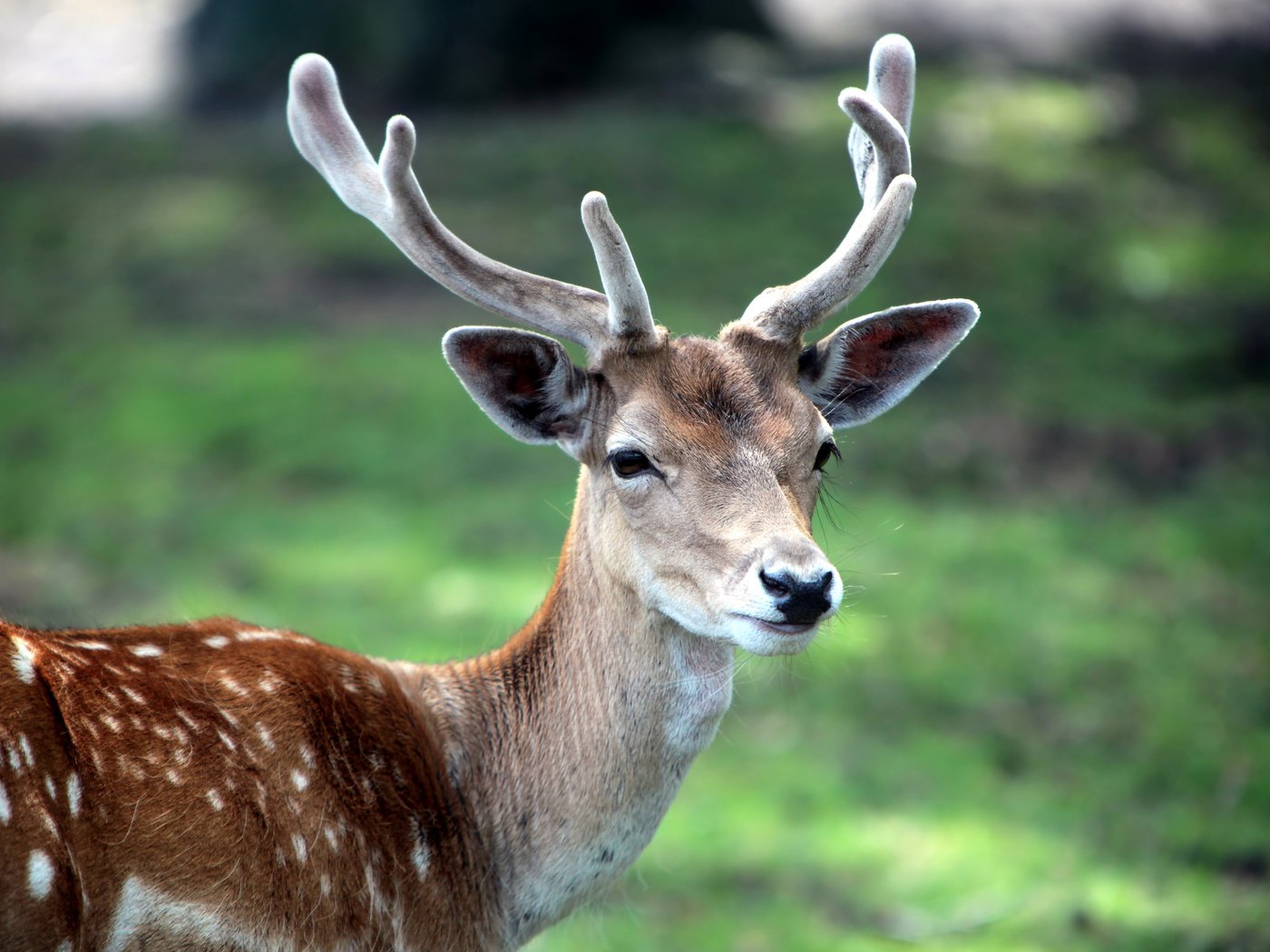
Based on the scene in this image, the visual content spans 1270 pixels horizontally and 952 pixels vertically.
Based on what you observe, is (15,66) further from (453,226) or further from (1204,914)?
(1204,914)

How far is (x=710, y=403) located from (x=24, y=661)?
176 centimetres

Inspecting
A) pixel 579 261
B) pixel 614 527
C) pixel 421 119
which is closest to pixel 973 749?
pixel 614 527

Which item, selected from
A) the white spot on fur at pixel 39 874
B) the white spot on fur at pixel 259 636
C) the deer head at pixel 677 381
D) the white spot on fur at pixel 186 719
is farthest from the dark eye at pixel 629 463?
the white spot on fur at pixel 39 874

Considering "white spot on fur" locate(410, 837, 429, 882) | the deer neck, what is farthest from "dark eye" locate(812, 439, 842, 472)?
"white spot on fur" locate(410, 837, 429, 882)

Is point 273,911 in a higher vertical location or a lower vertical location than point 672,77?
lower

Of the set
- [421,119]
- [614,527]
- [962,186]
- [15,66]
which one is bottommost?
[614,527]

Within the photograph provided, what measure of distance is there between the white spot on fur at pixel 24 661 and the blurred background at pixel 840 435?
1832 mm

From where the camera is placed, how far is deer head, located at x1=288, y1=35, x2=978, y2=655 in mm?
3508

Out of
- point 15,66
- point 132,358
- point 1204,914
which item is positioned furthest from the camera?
point 15,66

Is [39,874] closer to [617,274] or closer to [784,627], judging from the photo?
[784,627]

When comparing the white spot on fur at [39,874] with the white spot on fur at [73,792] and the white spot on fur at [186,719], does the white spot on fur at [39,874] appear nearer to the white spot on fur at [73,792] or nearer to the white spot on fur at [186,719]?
the white spot on fur at [73,792]

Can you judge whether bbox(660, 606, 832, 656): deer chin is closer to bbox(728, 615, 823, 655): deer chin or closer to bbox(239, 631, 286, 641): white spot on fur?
bbox(728, 615, 823, 655): deer chin

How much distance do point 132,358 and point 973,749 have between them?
6.73 metres

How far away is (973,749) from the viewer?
6832 millimetres
